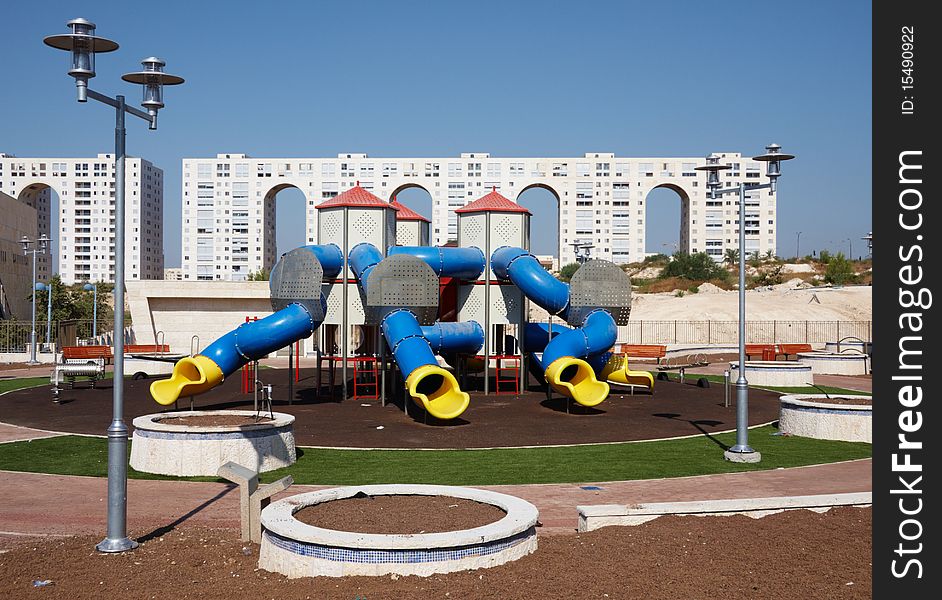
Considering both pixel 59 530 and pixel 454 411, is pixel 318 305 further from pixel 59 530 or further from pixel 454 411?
pixel 59 530

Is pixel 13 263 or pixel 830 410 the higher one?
pixel 13 263

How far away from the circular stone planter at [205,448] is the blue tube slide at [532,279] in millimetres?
12176

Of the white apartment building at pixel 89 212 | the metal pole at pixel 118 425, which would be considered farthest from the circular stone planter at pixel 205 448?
the white apartment building at pixel 89 212

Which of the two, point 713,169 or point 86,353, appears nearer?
point 713,169

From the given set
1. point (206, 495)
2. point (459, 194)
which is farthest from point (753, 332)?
point (459, 194)

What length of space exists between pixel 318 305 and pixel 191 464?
931 cm

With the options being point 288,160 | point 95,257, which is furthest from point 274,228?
point 95,257

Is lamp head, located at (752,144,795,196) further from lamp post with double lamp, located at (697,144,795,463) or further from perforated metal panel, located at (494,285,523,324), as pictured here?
perforated metal panel, located at (494,285,523,324)

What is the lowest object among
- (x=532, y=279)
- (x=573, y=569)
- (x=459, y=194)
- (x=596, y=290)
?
(x=573, y=569)

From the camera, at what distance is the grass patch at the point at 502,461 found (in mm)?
14938

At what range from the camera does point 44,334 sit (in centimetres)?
5525

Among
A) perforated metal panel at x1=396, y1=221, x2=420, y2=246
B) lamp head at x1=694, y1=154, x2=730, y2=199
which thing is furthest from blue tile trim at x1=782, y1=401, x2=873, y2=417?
perforated metal panel at x1=396, y1=221, x2=420, y2=246

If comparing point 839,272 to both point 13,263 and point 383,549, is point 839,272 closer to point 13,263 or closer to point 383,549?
point 13,263

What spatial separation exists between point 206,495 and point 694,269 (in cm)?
8758
